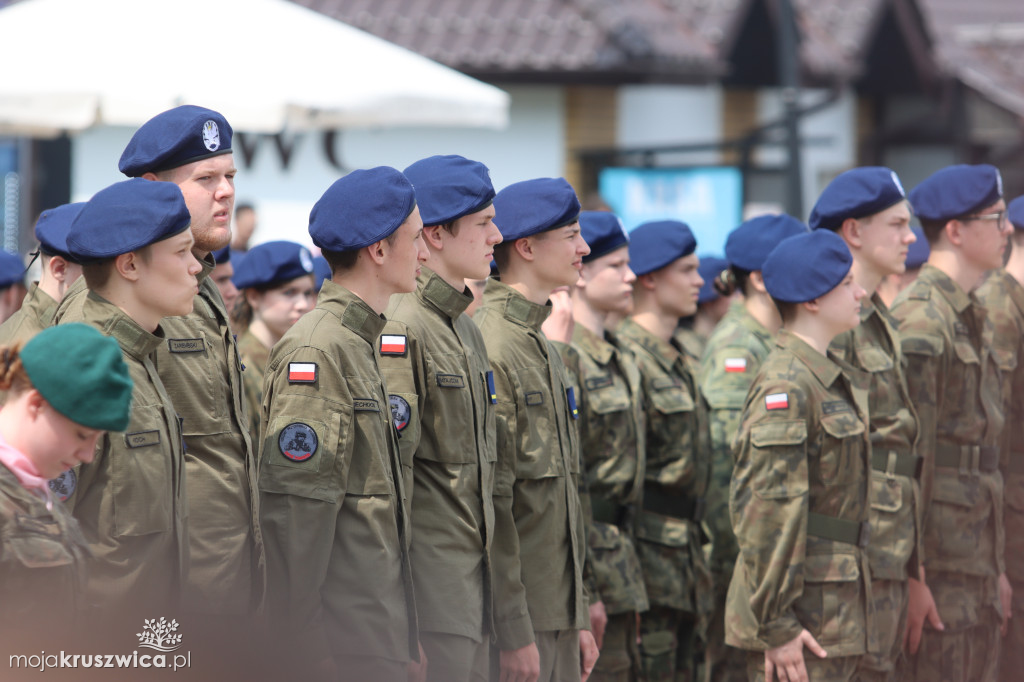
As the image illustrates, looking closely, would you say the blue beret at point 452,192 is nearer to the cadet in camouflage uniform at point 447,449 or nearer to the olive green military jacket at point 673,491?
the cadet in camouflage uniform at point 447,449

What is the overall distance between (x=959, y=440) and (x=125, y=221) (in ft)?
12.6

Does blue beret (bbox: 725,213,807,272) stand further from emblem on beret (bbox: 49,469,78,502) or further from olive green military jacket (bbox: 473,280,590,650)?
emblem on beret (bbox: 49,469,78,502)

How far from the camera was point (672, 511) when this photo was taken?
216 inches

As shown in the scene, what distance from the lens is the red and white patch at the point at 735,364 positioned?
6.07 m

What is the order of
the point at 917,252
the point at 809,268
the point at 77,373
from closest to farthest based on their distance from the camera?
the point at 77,373
the point at 809,268
the point at 917,252

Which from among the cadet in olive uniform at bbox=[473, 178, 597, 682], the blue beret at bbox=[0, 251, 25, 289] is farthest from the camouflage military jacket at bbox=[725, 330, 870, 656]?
the blue beret at bbox=[0, 251, 25, 289]

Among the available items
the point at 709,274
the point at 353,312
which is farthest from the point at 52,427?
the point at 709,274

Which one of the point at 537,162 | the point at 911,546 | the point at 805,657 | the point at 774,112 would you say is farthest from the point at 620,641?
the point at 774,112

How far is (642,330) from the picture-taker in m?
5.89

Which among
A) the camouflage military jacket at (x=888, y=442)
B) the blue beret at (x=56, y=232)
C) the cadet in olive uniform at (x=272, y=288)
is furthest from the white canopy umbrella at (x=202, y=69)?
the camouflage military jacket at (x=888, y=442)

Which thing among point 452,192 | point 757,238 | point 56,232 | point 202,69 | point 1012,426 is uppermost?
point 202,69

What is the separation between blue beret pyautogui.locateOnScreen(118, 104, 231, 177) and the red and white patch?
9.80 ft

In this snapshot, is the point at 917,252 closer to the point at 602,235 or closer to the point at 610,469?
the point at 602,235

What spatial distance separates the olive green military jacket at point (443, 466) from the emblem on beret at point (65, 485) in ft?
3.15
